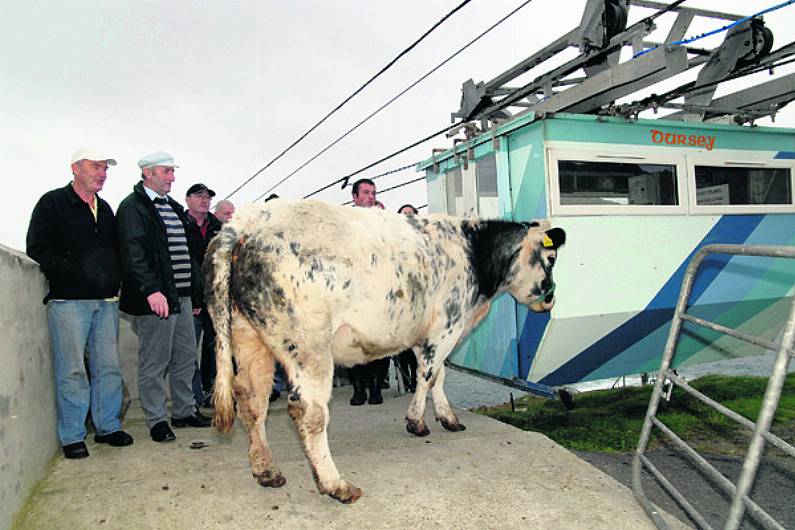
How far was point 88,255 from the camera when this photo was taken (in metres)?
4.19

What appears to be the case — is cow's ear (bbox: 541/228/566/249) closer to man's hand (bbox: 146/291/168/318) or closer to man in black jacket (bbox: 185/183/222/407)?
man in black jacket (bbox: 185/183/222/407)

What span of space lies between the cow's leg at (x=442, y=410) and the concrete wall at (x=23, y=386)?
3.00 meters

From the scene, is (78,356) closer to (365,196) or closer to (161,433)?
(161,433)

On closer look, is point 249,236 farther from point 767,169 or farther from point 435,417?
point 767,169

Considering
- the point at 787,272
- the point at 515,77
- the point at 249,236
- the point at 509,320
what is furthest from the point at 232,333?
the point at 787,272

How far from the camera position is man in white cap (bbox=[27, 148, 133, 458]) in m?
4.03

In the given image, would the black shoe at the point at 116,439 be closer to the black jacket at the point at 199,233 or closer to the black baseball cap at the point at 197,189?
the black jacket at the point at 199,233

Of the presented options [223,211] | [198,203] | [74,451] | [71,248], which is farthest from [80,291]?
[223,211]

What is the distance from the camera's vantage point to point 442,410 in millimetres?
5020

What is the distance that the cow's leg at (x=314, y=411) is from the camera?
3.44 meters

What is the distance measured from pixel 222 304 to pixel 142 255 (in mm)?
1233

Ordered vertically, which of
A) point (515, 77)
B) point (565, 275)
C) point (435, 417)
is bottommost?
point (435, 417)

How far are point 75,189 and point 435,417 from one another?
3625 mm

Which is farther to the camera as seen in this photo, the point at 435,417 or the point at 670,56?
the point at 435,417
